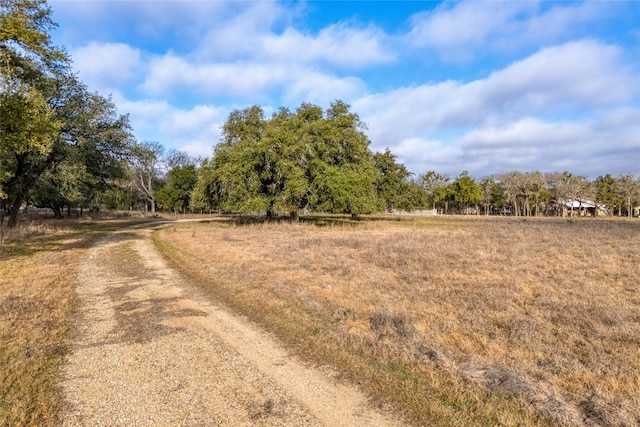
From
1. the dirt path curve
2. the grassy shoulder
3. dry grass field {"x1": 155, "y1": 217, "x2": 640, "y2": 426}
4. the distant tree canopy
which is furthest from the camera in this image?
the distant tree canopy

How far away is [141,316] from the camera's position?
23.5 feet

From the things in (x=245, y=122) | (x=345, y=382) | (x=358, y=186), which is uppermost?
(x=245, y=122)

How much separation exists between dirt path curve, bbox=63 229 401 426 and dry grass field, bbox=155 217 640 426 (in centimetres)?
57

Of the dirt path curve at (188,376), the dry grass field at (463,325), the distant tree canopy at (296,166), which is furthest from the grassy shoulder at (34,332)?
the distant tree canopy at (296,166)

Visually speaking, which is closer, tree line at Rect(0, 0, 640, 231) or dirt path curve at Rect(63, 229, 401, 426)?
dirt path curve at Rect(63, 229, 401, 426)

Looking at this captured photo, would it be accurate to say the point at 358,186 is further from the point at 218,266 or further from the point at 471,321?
the point at 471,321

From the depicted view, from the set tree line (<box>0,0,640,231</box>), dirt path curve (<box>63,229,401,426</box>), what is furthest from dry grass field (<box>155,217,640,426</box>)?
tree line (<box>0,0,640,231</box>)

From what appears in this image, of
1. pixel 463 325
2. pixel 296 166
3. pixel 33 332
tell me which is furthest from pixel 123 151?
pixel 463 325

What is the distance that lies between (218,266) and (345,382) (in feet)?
27.3

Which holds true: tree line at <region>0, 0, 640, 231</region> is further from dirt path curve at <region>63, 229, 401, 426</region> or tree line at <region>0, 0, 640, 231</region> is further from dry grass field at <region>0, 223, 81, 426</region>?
dirt path curve at <region>63, 229, 401, 426</region>

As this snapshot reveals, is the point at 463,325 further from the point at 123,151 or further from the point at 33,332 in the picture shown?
the point at 123,151

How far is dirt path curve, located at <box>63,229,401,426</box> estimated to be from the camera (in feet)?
12.7

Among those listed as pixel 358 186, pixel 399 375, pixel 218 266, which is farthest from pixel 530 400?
pixel 358 186

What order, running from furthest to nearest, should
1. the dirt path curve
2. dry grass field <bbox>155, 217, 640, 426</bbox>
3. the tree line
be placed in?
the tree line → dry grass field <bbox>155, 217, 640, 426</bbox> → the dirt path curve
